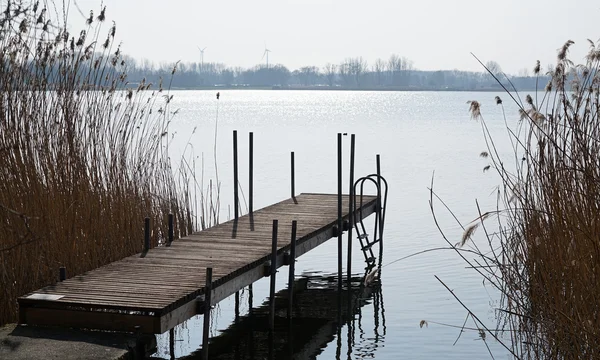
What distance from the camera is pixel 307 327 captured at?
839 cm

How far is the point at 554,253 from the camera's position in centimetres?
529

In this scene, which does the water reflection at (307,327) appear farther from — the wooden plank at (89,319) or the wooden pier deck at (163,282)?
the wooden plank at (89,319)

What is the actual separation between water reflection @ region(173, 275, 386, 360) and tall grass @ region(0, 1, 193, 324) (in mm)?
1190

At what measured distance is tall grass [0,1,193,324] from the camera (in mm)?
6359

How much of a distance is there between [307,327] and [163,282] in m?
2.56

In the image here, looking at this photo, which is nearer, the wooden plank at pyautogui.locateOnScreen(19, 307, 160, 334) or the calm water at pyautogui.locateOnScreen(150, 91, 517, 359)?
the wooden plank at pyautogui.locateOnScreen(19, 307, 160, 334)

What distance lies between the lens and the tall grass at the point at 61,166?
6.36 metres

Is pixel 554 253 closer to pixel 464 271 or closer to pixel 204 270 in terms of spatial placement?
pixel 204 270

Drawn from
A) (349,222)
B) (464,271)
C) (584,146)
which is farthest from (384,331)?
(584,146)

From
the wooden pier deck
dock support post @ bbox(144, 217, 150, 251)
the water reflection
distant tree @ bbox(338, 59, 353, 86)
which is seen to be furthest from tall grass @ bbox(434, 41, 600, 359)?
distant tree @ bbox(338, 59, 353, 86)

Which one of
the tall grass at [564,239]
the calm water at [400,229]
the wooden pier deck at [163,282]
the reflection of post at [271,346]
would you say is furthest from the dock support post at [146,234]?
the tall grass at [564,239]

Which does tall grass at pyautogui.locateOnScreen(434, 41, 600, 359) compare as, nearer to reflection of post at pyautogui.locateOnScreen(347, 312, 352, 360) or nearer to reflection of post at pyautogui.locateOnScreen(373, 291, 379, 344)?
reflection of post at pyautogui.locateOnScreen(347, 312, 352, 360)

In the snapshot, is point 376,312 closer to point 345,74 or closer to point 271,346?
point 271,346

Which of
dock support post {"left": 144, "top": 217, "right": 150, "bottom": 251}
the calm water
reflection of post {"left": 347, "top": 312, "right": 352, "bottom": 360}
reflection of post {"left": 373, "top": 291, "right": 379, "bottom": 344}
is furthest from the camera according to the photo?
reflection of post {"left": 373, "top": 291, "right": 379, "bottom": 344}
